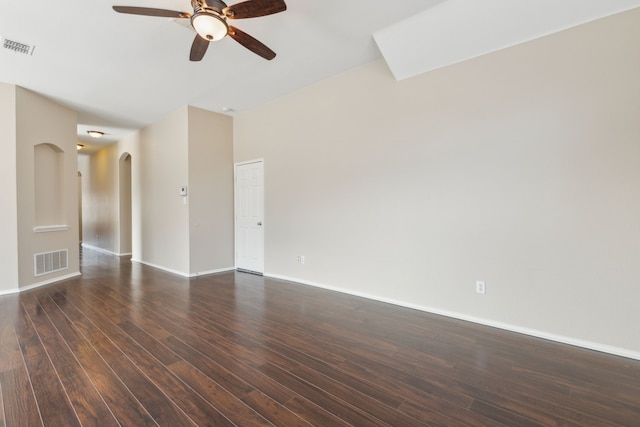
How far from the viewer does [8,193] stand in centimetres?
404

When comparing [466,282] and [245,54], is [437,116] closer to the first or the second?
[466,282]

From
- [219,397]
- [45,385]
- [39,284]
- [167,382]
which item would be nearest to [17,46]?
[39,284]

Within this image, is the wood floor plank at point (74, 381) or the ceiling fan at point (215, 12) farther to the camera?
the ceiling fan at point (215, 12)

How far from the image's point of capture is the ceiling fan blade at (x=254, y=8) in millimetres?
2115

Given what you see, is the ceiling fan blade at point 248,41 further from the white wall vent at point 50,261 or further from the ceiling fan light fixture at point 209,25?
the white wall vent at point 50,261

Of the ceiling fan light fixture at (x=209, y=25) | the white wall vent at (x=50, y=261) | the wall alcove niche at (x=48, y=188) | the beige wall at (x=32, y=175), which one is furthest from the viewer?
the wall alcove niche at (x=48, y=188)

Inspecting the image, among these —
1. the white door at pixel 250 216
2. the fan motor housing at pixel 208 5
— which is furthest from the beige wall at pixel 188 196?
the fan motor housing at pixel 208 5

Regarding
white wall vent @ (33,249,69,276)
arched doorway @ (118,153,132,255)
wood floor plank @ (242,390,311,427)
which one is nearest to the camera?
wood floor plank @ (242,390,311,427)

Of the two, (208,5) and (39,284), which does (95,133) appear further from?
(208,5)

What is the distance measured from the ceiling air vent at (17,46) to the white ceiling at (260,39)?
2.5 inches

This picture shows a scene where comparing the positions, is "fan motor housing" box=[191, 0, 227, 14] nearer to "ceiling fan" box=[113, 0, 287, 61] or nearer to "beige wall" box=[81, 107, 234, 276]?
"ceiling fan" box=[113, 0, 287, 61]

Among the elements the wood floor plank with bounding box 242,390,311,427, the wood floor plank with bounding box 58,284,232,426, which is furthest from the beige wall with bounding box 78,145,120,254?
the wood floor plank with bounding box 242,390,311,427

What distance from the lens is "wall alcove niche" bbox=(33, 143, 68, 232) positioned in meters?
4.55

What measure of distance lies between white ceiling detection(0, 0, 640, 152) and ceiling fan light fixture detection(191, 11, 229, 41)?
505 millimetres
